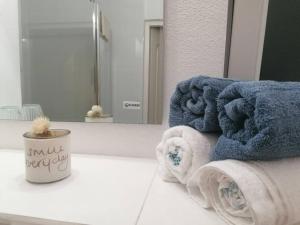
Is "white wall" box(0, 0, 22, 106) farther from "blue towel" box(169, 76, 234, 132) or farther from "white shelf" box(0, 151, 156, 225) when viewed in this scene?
"blue towel" box(169, 76, 234, 132)

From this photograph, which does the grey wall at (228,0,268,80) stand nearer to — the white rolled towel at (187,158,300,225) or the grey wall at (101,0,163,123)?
the grey wall at (101,0,163,123)

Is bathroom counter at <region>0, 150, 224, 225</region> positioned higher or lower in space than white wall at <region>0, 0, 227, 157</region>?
lower

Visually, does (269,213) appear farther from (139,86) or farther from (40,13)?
(40,13)

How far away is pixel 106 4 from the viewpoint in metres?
0.64

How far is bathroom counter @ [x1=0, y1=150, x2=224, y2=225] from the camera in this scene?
39cm

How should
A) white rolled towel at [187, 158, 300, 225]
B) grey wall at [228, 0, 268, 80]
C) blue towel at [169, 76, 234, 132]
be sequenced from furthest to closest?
grey wall at [228, 0, 268, 80] → blue towel at [169, 76, 234, 132] → white rolled towel at [187, 158, 300, 225]

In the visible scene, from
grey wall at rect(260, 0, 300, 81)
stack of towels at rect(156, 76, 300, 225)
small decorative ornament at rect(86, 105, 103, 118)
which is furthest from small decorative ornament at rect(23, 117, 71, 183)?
grey wall at rect(260, 0, 300, 81)

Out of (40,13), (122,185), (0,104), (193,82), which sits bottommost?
(122,185)

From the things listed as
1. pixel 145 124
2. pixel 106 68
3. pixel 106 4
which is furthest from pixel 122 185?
pixel 106 4

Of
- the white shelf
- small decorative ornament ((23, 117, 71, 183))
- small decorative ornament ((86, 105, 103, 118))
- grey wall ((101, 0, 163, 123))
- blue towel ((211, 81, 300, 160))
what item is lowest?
the white shelf

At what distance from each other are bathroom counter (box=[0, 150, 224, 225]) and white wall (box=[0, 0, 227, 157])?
101 mm

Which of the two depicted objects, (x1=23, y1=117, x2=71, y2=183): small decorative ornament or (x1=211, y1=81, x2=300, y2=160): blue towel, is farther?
(x1=23, y1=117, x2=71, y2=183): small decorative ornament

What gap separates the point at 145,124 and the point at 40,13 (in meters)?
0.45

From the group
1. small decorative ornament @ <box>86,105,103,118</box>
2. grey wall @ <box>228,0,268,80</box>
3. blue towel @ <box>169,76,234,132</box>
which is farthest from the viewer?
small decorative ornament @ <box>86,105,103,118</box>
